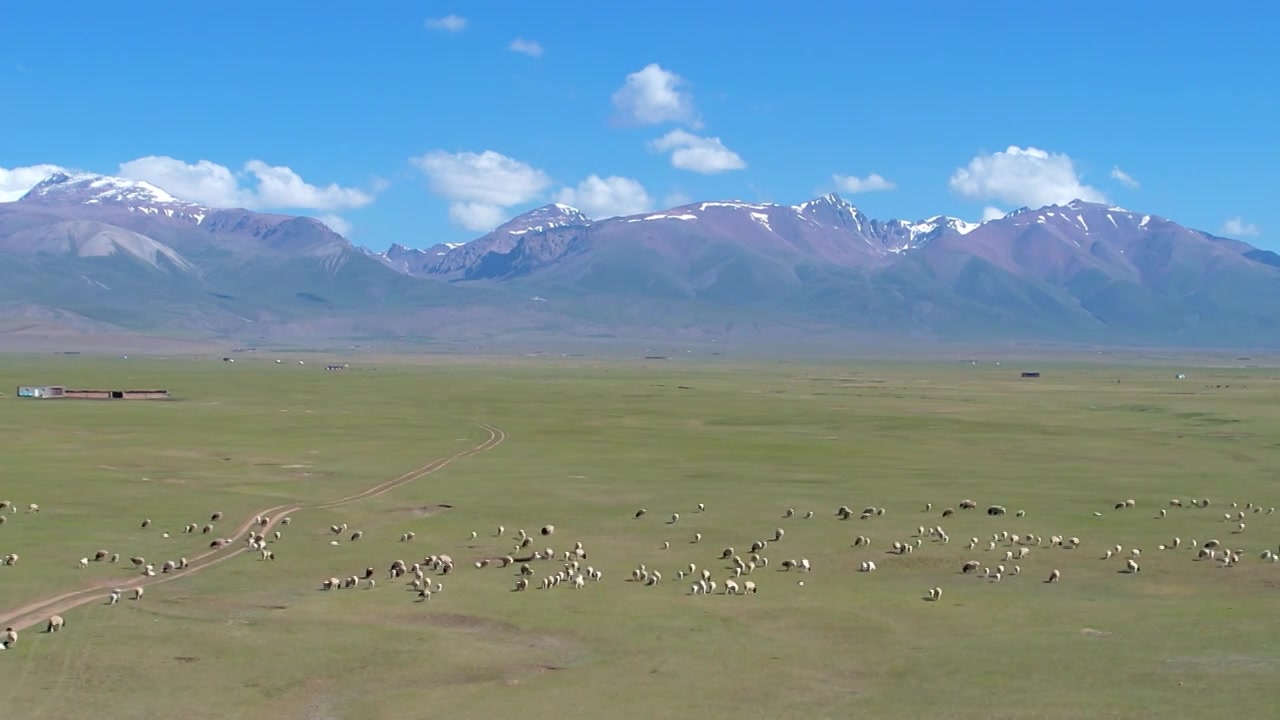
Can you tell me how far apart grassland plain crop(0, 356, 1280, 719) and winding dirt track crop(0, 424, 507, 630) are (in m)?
0.58

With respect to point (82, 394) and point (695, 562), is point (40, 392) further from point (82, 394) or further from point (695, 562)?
point (695, 562)

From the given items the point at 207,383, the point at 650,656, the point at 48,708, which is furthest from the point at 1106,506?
the point at 207,383

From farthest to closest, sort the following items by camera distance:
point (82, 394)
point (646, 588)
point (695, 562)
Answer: point (82, 394), point (695, 562), point (646, 588)

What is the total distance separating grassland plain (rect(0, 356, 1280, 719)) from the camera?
86.2ft

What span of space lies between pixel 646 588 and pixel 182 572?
1234 cm

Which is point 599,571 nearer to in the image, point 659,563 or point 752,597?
point 659,563

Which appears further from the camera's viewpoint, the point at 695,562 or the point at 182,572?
the point at 695,562

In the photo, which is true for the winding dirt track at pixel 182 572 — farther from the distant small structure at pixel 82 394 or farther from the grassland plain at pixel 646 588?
the distant small structure at pixel 82 394

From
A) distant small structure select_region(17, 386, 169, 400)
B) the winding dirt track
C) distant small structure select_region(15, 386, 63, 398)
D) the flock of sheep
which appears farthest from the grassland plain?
distant small structure select_region(15, 386, 63, 398)

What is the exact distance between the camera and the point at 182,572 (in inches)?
1462

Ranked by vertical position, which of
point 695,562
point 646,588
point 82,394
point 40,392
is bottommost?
point 646,588

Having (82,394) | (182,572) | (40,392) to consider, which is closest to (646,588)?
(182,572)

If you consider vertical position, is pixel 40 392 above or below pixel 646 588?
above

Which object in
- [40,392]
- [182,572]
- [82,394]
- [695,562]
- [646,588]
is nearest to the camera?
[646,588]
